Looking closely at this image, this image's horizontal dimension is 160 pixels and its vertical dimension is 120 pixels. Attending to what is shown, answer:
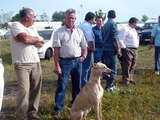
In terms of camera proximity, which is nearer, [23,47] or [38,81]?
[23,47]

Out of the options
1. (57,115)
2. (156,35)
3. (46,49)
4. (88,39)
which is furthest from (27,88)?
(46,49)

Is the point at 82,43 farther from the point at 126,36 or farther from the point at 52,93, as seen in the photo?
the point at 126,36

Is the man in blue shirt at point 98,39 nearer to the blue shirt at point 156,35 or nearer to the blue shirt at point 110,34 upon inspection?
the blue shirt at point 110,34

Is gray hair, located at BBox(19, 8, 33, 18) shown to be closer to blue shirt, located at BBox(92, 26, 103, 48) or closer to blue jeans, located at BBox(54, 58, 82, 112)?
blue jeans, located at BBox(54, 58, 82, 112)

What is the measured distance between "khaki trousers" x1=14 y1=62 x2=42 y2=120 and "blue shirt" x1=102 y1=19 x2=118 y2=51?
2529 mm

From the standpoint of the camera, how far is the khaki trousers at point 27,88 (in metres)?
5.86

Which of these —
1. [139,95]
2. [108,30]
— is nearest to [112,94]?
[139,95]

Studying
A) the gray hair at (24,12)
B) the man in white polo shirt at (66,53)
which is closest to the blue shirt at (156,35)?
the man in white polo shirt at (66,53)

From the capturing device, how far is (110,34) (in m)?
8.17

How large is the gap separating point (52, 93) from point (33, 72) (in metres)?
2.43

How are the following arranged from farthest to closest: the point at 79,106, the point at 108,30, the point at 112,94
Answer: the point at 108,30 < the point at 112,94 < the point at 79,106

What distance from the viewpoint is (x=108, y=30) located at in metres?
8.16

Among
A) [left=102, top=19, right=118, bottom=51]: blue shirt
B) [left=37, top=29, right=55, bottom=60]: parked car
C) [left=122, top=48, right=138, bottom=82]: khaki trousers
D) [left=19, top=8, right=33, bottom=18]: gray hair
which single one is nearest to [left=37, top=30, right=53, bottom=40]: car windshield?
[left=37, top=29, right=55, bottom=60]: parked car

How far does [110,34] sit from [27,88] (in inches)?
118
